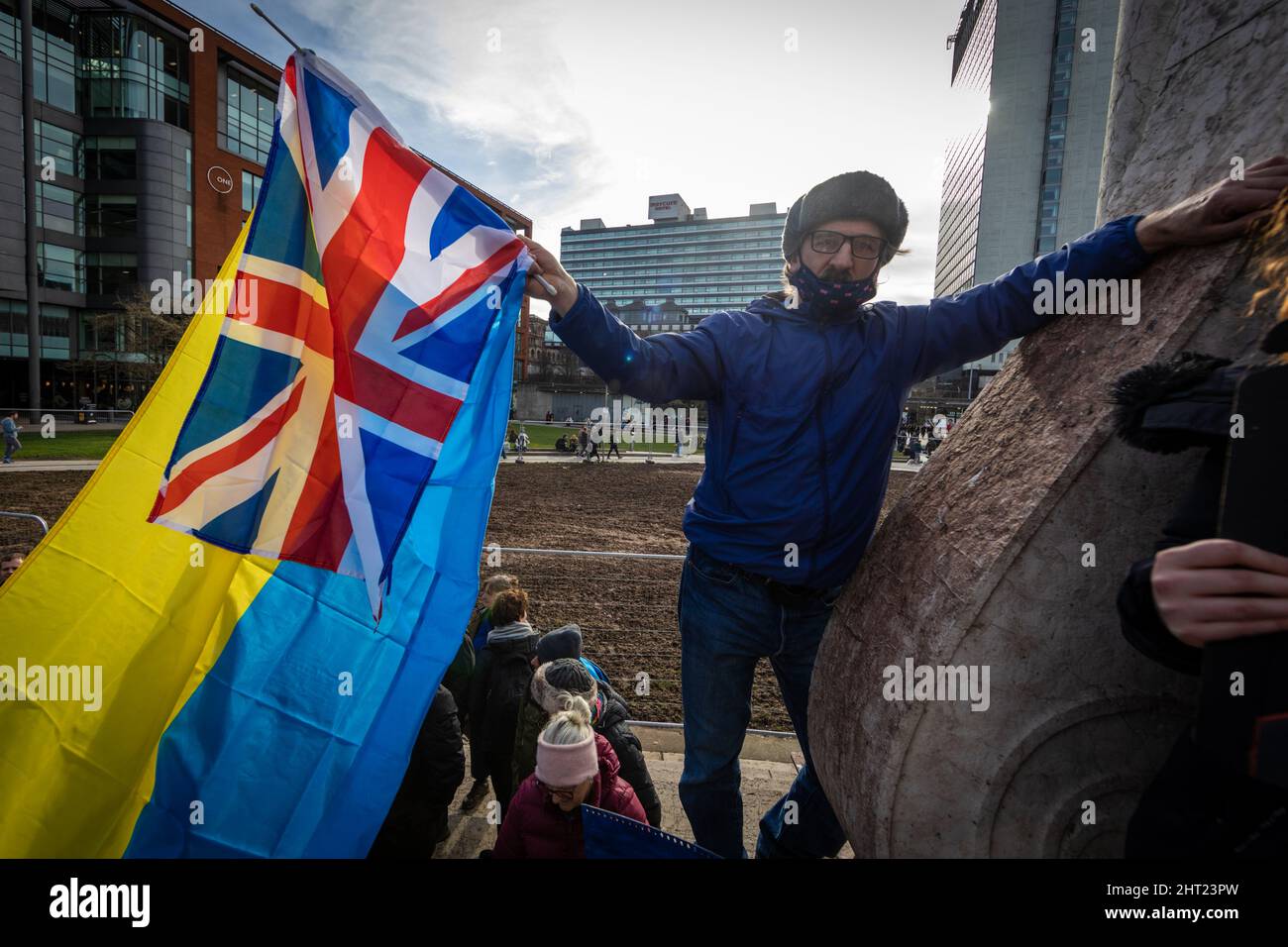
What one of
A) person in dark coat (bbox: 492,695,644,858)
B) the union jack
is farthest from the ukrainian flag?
person in dark coat (bbox: 492,695,644,858)

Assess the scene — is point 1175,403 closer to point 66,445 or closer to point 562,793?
point 562,793

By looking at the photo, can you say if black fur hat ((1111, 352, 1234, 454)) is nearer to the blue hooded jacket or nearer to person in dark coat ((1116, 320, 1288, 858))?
person in dark coat ((1116, 320, 1288, 858))

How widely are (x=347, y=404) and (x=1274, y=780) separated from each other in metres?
2.36

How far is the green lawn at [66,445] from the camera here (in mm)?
20128

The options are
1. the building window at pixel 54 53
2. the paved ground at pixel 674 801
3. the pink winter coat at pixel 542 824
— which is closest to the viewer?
the pink winter coat at pixel 542 824

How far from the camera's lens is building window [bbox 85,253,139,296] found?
3853 centimetres

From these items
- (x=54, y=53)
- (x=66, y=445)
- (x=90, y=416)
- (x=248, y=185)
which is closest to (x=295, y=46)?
(x=66, y=445)

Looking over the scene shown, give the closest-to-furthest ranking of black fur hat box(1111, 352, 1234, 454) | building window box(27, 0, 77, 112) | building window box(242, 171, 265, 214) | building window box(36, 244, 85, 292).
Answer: black fur hat box(1111, 352, 1234, 454) → building window box(27, 0, 77, 112) → building window box(36, 244, 85, 292) → building window box(242, 171, 265, 214)

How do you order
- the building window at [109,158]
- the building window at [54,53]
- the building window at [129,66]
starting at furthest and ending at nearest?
the building window at [109,158]
the building window at [129,66]
the building window at [54,53]

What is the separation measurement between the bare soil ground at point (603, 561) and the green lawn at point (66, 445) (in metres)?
4.74

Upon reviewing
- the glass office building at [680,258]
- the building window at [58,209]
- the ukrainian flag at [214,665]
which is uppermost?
the glass office building at [680,258]

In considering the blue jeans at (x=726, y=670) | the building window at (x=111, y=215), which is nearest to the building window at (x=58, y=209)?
the building window at (x=111, y=215)

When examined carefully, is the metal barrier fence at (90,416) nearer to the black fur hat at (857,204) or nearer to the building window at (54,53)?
the building window at (54,53)

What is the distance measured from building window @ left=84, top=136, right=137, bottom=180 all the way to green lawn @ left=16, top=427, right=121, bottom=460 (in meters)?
18.3
